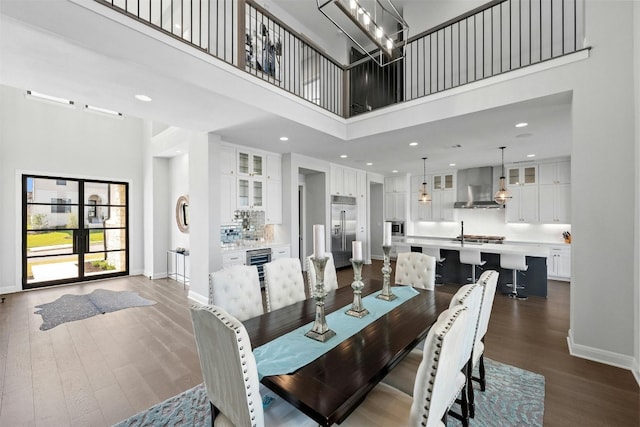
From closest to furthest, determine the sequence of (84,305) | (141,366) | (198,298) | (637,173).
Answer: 1. (637,173)
2. (141,366)
3. (84,305)
4. (198,298)

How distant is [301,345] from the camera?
5.21 ft

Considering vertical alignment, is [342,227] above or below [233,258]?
above

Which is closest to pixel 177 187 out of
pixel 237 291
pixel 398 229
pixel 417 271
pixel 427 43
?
pixel 237 291

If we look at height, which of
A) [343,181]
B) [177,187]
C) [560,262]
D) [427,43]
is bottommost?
[560,262]

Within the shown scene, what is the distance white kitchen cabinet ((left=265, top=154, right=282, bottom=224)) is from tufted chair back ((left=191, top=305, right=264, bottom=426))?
4.30 metres

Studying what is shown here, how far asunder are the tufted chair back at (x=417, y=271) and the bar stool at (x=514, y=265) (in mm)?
2344

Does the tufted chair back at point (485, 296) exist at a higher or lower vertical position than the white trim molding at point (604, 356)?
higher

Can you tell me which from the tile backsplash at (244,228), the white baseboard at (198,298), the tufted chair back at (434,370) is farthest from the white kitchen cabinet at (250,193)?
the tufted chair back at (434,370)

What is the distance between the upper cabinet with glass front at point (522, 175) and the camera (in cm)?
638

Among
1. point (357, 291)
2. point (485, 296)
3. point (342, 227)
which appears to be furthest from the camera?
point (342, 227)

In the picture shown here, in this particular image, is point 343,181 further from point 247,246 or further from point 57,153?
point 57,153

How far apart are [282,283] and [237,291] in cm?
48

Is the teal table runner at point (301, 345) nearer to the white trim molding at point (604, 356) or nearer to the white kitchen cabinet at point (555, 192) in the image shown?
the white trim molding at point (604, 356)

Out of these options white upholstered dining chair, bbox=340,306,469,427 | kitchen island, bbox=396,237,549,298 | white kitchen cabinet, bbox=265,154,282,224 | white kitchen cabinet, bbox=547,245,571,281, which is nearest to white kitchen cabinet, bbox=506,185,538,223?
white kitchen cabinet, bbox=547,245,571,281
